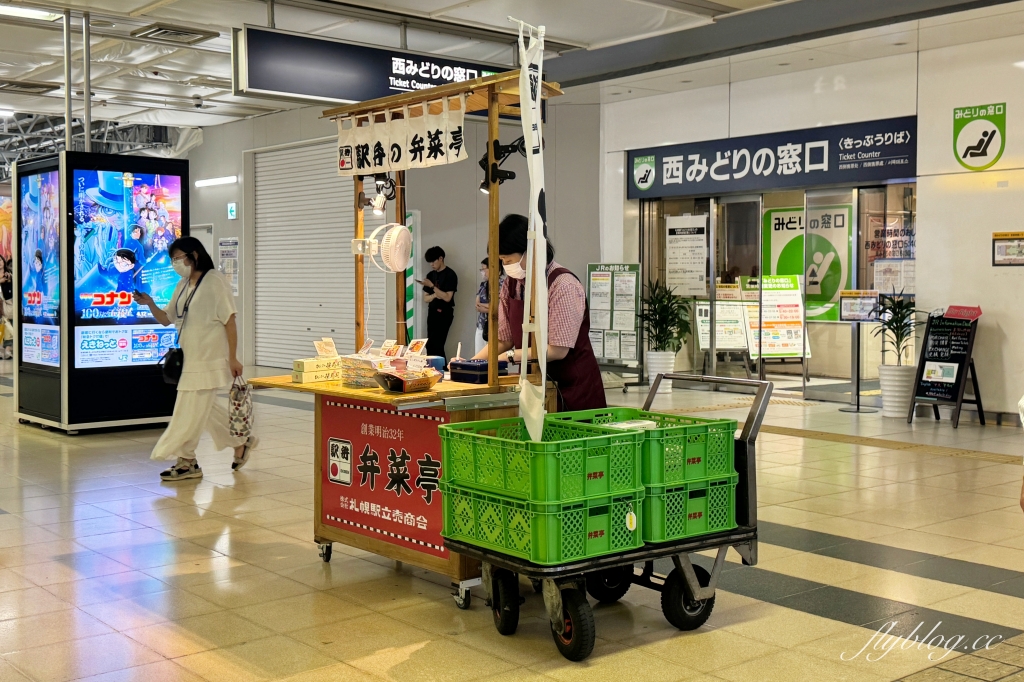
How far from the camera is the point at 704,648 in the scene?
3.62 metres

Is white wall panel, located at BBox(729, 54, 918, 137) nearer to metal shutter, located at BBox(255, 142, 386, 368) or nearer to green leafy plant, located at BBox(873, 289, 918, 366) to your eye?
green leafy plant, located at BBox(873, 289, 918, 366)

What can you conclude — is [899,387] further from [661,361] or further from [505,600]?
[505,600]

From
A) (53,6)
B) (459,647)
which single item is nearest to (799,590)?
(459,647)

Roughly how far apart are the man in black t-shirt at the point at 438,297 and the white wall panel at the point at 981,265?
16.8ft

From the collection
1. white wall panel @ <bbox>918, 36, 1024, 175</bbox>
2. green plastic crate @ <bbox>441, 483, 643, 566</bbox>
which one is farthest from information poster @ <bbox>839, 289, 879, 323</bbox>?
green plastic crate @ <bbox>441, 483, 643, 566</bbox>

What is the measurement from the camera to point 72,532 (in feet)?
17.4

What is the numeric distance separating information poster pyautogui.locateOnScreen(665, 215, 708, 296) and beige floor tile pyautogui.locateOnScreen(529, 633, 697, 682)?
8538 mm

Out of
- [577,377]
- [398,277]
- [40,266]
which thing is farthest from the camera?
[40,266]

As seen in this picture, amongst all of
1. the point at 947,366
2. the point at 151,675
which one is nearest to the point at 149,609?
the point at 151,675

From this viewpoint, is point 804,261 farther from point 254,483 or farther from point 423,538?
point 423,538

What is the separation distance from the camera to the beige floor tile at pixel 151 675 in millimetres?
3308

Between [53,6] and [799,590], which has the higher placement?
[53,6]

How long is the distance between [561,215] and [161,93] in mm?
5170

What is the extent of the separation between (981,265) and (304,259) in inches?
336
